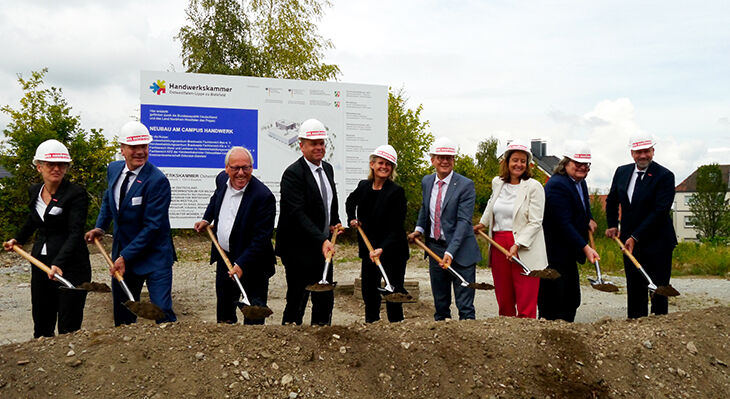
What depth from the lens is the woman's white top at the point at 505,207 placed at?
5.29 meters

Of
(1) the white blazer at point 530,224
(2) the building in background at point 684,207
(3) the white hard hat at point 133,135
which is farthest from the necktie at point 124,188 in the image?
(2) the building in background at point 684,207

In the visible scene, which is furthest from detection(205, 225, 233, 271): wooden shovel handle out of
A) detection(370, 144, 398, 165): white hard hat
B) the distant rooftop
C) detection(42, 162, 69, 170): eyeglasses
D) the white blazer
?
the distant rooftop

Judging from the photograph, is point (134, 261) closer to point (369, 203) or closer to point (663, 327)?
point (369, 203)

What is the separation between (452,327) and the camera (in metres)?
4.16

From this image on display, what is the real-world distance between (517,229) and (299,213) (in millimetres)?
1876

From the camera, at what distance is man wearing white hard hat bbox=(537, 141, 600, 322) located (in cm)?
541

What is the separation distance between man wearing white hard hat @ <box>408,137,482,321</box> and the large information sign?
8.75 feet

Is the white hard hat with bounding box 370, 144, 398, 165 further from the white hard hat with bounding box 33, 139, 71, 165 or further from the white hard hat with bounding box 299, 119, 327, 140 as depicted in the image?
the white hard hat with bounding box 33, 139, 71, 165

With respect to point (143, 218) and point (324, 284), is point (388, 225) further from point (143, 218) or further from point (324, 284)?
point (143, 218)

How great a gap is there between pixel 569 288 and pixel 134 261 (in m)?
3.67

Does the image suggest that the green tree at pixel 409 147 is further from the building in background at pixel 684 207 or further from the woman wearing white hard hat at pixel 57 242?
the building in background at pixel 684 207

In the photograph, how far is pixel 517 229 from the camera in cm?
521

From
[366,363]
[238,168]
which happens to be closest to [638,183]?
[366,363]

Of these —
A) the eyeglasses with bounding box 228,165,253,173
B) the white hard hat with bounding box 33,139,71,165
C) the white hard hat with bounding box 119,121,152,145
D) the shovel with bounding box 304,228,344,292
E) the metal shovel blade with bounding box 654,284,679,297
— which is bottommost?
the metal shovel blade with bounding box 654,284,679,297
